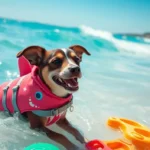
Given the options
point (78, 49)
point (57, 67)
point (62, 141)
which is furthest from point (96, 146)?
point (78, 49)

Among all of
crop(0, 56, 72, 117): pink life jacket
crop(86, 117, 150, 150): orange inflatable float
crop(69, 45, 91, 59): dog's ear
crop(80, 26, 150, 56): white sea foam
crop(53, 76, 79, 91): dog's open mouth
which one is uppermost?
crop(69, 45, 91, 59): dog's ear

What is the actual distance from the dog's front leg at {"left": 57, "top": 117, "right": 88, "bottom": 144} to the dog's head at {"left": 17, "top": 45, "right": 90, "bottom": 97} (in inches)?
20.0

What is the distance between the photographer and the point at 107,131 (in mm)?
4715

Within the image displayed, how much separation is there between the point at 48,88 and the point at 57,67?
12.1 inches

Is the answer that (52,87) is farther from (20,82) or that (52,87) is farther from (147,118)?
(147,118)

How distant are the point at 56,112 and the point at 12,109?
70cm

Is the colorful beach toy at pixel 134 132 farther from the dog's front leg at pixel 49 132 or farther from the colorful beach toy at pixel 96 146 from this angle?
the dog's front leg at pixel 49 132

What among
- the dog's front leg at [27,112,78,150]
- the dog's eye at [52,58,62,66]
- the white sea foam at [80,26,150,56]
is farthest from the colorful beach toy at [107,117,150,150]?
the white sea foam at [80,26,150,56]

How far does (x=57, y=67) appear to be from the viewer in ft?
12.4

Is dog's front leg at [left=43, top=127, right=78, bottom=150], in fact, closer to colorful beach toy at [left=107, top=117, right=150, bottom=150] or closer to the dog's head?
the dog's head

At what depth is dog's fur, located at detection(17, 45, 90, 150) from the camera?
371cm

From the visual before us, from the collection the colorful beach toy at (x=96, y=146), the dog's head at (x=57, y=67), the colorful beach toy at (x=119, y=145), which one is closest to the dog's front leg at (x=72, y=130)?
the colorful beach toy at (x=96, y=146)

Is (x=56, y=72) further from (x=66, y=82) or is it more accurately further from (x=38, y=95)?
(x=38, y=95)

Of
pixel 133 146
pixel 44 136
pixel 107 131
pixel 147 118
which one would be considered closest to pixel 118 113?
pixel 147 118
